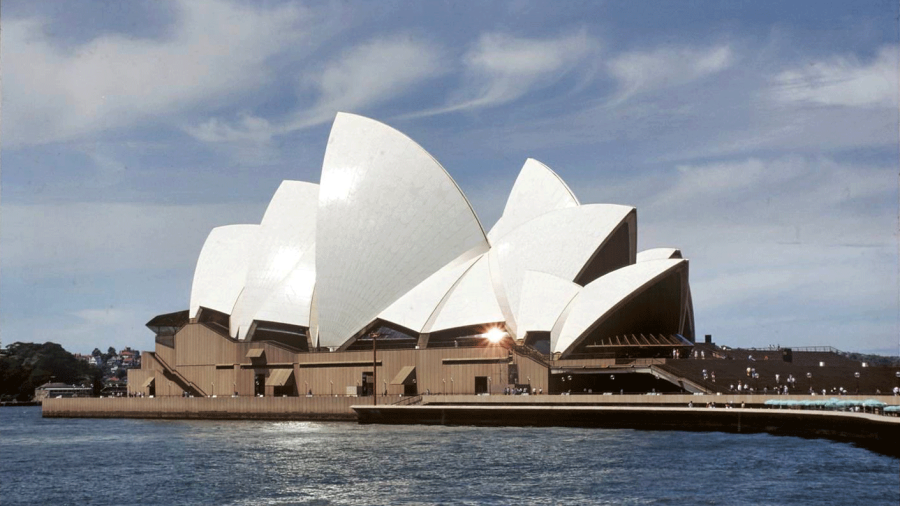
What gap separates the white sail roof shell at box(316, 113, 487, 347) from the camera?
70625mm

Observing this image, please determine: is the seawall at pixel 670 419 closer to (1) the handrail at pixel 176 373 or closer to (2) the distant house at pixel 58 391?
(1) the handrail at pixel 176 373

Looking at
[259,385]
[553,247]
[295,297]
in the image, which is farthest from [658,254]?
[259,385]

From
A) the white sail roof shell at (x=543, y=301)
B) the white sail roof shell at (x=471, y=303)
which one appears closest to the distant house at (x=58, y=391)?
the white sail roof shell at (x=471, y=303)

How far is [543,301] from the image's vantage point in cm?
6638

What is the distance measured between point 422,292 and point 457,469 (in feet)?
112

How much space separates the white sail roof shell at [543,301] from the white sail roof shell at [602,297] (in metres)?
0.62

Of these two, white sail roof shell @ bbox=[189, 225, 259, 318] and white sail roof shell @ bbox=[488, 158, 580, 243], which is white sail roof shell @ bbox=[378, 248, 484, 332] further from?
white sail roof shell @ bbox=[189, 225, 259, 318]

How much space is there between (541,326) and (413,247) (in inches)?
423

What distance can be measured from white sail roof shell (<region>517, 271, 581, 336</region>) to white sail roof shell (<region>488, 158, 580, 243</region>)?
31.3 ft

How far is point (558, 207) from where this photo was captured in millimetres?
76312

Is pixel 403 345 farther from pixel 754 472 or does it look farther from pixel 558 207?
pixel 754 472

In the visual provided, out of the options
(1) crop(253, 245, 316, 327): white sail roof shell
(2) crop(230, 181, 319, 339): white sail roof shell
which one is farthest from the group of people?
(2) crop(230, 181, 319, 339): white sail roof shell

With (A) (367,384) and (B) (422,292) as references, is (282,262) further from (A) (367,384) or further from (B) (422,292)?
(B) (422,292)

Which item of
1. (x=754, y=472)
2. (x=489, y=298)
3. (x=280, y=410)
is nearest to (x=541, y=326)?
(x=489, y=298)
